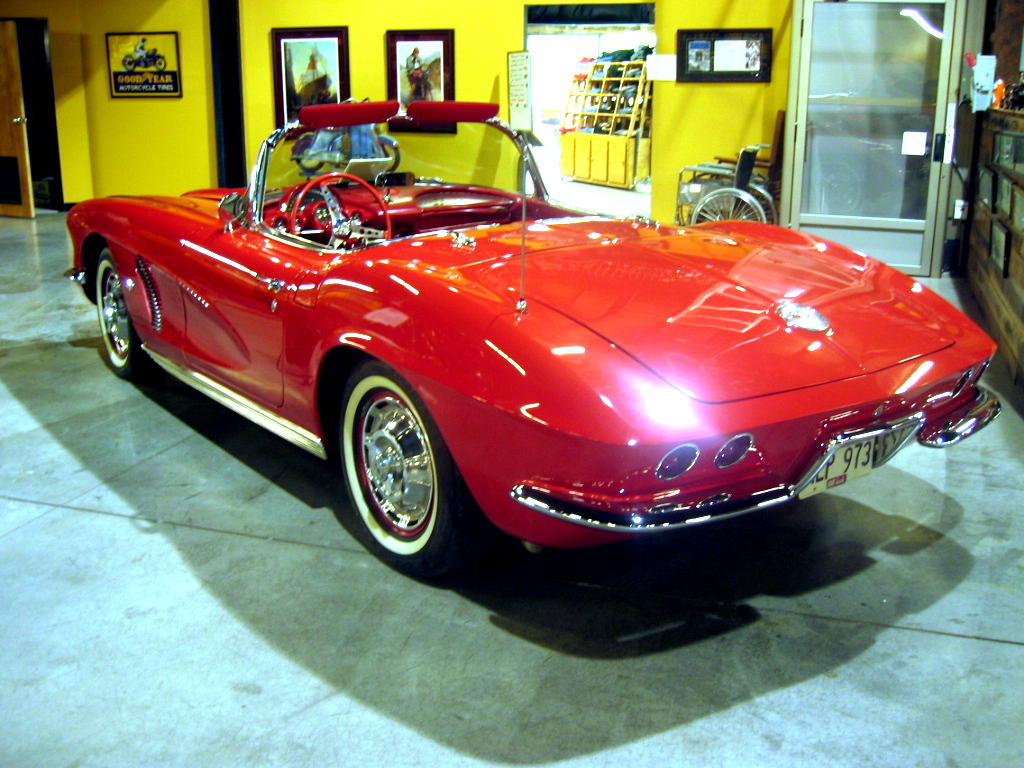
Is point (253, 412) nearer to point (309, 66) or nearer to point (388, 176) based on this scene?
point (388, 176)

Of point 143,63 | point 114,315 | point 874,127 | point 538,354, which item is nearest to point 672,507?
point 538,354

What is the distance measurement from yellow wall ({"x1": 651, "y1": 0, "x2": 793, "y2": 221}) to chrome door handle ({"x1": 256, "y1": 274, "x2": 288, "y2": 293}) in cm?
571

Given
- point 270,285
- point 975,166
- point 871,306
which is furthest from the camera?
point 975,166

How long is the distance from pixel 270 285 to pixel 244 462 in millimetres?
852

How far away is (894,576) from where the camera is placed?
2.81 meters

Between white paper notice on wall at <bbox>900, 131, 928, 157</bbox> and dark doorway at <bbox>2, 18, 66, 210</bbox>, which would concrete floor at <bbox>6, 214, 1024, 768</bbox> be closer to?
white paper notice on wall at <bbox>900, 131, 928, 157</bbox>

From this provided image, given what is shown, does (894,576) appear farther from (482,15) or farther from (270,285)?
(482,15)

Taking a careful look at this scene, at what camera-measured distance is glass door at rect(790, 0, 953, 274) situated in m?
7.39

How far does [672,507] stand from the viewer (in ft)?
7.22

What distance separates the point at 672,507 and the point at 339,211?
77.3 inches

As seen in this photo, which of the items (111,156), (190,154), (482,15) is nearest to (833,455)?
(482,15)

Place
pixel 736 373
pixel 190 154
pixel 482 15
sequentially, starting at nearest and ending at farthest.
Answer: pixel 736 373 → pixel 482 15 → pixel 190 154

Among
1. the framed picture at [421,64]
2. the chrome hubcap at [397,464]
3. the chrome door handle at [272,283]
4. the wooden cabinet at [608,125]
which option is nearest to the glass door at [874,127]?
the framed picture at [421,64]

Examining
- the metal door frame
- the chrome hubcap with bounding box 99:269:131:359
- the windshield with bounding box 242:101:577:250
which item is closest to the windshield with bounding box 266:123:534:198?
the windshield with bounding box 242:101:577:250
